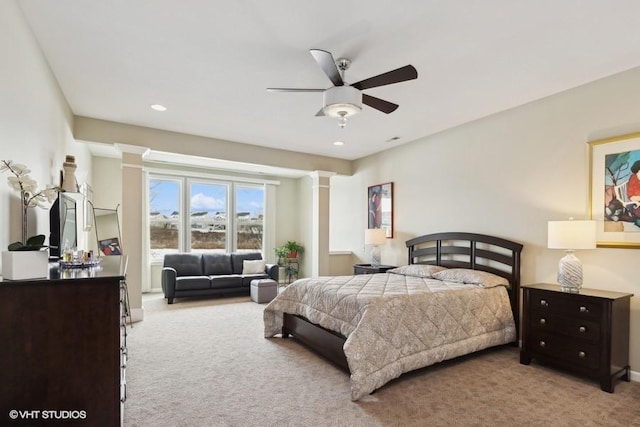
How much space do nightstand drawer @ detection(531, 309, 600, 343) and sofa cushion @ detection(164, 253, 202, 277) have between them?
553 centimetres

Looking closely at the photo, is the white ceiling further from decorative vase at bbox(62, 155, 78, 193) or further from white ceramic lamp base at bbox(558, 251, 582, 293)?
white ceramic lamp base at bbox(558, 251, 582, 293)

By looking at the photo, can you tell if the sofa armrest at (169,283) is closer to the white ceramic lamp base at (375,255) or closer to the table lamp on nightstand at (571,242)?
the white ceramic lamp base at (375,255)

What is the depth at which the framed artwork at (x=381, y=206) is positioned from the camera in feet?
18.9

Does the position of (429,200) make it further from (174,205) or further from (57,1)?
(174,205)

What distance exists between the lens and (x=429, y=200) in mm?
5082

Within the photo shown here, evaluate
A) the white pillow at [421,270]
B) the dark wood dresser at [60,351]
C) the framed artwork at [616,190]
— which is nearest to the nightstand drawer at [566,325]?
the framed artwork at [616,190]

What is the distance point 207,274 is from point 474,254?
483 centimetres

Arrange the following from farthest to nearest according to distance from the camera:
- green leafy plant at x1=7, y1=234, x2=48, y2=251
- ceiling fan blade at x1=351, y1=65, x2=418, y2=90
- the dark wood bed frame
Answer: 1. the dark wood bed frame
2. ceiling fan blade at x1=351, y1=65, x2=418, y2=90
3. green leafy plant at x1=7, y1=234, x2=48, y2=251

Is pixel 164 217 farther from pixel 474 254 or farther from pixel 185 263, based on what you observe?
pixel 474 254

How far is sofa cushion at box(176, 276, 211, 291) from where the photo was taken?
5.93 m

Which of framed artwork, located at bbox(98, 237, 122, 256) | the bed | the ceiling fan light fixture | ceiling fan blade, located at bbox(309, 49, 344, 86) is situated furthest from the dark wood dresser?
framed artwork, located at bbox(98, 237, 122, 256)

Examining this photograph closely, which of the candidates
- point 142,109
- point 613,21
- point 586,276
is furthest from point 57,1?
point 586,276

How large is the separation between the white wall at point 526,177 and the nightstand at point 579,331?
296mm

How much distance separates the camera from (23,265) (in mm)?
1565
